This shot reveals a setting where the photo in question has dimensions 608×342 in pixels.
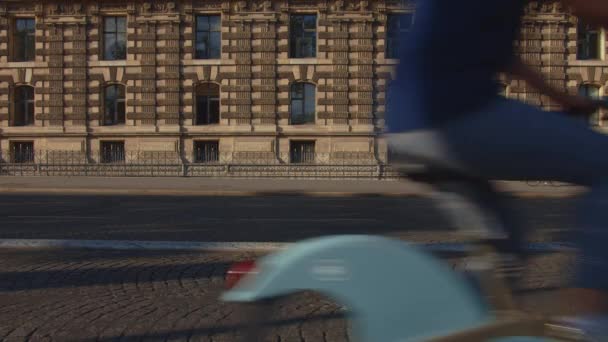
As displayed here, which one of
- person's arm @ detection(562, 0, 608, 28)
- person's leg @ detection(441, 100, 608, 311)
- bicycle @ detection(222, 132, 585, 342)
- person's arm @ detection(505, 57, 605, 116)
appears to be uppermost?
person's arm @ detection(562, 0, 608, 28)

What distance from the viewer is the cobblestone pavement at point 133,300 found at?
3457 millimetres

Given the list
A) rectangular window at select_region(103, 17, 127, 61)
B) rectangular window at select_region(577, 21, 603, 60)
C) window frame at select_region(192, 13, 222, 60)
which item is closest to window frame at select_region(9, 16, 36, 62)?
rectangular window at select_region(103, 17, 127, 61)

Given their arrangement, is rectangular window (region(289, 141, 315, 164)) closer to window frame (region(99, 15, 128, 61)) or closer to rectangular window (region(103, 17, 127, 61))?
window frame (region(99, 15, 128, 61))

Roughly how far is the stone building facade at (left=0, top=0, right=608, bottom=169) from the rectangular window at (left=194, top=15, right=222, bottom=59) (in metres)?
0.05

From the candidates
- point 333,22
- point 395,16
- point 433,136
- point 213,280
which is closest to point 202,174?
point 333,22

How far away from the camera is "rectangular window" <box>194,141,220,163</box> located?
2902cm

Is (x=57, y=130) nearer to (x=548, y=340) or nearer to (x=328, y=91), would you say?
(x=328, y=91)

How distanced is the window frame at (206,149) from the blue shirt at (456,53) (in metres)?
27.5

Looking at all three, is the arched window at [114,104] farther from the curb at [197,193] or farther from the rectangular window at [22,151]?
the curb at [197,193]

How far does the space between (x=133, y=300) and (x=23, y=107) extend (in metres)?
29.6

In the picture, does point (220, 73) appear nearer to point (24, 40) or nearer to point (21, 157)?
point (24, 40)

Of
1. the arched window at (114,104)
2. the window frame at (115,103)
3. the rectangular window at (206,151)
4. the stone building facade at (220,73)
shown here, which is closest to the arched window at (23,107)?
the stone building facade at (220,73)

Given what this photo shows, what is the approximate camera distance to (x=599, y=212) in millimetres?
1607

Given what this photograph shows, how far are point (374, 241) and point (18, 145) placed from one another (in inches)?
1259
